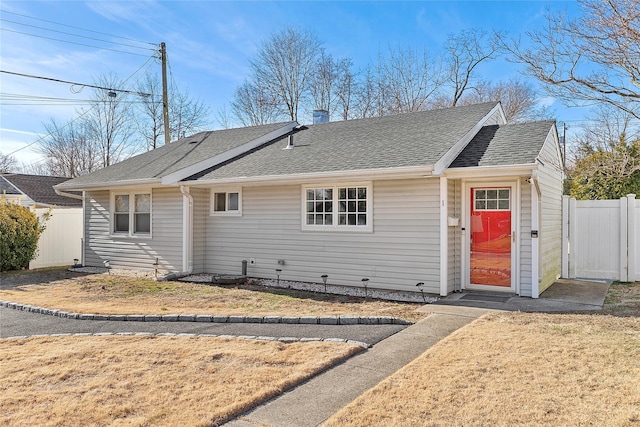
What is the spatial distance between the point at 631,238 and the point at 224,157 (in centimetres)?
1027

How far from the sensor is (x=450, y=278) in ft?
28.2

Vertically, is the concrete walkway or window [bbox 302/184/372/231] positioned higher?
window [bbox 302/184/372/231]

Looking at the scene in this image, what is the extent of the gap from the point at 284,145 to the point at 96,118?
21814 millimetres

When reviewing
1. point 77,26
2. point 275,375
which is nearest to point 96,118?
point 77,26

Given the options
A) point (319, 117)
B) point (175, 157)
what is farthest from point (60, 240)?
point (319, 117)

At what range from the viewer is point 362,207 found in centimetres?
930

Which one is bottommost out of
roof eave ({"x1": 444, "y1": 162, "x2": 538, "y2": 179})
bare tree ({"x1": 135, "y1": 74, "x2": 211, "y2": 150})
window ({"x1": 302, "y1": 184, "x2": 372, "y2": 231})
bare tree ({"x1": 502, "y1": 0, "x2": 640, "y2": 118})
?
window ({"x1": 302, "y1": 184, "x2": 372, "y2": 231})

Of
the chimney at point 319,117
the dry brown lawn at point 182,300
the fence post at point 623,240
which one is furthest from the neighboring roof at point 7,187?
the fence post at point 623,240

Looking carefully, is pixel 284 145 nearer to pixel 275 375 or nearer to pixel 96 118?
pixel 275 375

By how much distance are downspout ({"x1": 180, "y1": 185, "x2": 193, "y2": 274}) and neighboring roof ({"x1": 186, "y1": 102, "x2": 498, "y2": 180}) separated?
0.54m

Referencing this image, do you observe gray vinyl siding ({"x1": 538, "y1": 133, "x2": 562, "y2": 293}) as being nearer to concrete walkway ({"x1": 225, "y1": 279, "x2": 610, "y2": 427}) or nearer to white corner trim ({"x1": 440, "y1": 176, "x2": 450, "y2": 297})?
concrete walkway ({"x1": 225, "y1": 279, "x2": 610, "y2": 427})

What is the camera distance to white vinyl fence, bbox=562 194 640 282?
9867 mm

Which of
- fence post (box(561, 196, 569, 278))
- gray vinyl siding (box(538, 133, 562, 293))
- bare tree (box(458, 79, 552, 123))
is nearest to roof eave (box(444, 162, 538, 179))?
gray vinyl siding (box(538, 133, 562, 293))

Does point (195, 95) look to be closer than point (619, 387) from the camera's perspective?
No
